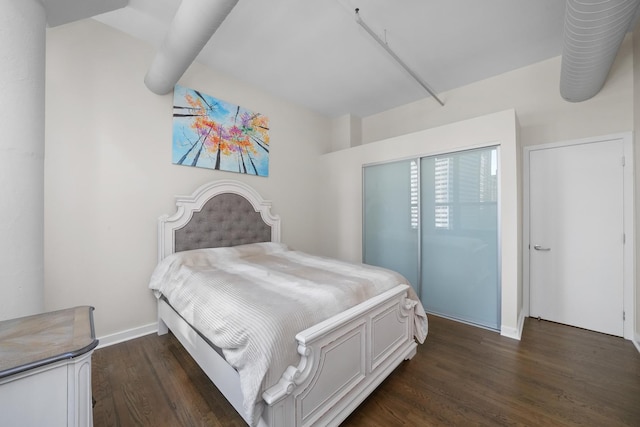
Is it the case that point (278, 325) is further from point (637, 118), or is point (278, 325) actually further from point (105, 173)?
point (637, 118)

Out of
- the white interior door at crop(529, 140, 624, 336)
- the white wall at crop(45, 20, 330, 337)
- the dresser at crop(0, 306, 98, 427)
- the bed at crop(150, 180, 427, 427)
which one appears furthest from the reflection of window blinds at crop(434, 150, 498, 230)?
the dresser at crop(0, 306, 98, 427)

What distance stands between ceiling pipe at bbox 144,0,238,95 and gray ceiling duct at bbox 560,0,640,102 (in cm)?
212

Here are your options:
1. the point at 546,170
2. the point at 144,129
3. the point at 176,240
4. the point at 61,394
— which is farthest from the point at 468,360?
the point at 144,129

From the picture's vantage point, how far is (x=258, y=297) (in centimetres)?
152

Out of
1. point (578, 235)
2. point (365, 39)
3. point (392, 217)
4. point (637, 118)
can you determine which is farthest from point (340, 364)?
point (637, 118)

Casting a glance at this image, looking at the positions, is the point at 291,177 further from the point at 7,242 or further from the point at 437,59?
the point at 7,242

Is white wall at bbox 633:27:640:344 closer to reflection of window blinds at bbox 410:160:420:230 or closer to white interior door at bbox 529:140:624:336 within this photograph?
white interior door at bbox 529:140:624:336

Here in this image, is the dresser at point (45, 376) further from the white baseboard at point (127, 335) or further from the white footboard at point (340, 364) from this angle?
the white baseboard at point (127, 335)

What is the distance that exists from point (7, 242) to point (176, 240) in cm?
156

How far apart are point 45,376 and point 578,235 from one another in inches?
159

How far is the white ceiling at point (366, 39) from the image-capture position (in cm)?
210

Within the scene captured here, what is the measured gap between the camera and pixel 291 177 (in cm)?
385

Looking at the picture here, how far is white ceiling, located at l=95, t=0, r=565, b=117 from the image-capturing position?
6.90ft

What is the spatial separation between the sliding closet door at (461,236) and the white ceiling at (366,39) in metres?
1.09
